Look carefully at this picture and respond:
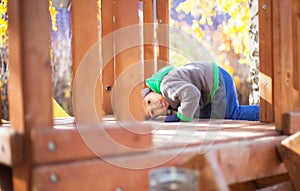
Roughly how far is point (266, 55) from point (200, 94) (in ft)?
3.06

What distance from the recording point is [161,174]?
5.11ft

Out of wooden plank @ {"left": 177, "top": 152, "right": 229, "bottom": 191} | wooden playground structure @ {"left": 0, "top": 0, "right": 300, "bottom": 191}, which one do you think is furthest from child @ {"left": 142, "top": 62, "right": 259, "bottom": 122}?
wooden plank @ {"left": 177, "top": 152, "right": 229, "bottom": 191}

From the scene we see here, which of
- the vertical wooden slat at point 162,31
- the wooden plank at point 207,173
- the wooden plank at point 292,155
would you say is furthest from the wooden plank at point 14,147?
the vertical wooden slat at point 162,31

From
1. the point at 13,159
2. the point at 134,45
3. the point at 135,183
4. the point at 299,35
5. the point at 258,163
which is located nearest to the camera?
the point at 13,159

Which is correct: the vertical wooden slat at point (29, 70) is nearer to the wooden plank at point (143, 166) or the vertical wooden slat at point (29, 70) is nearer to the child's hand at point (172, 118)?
the wooden plank at point (143, 166)

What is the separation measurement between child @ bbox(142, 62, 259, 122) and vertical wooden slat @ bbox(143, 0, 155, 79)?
0.21 meters

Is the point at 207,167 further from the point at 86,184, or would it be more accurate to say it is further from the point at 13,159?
the point at 13,159

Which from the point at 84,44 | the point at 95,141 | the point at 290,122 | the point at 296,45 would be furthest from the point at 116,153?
the point at 296,45

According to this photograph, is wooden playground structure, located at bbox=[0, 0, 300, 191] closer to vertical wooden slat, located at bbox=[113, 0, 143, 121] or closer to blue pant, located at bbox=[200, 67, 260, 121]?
vertical wooden slat, located at bbox=[113, 0, 143, 121]

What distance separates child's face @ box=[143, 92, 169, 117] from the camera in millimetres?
3469

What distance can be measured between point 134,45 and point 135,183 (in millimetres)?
574

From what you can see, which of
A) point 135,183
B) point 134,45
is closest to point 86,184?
point 135,183

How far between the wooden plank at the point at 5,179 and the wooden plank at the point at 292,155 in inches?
49.9

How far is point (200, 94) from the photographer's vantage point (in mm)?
3338
